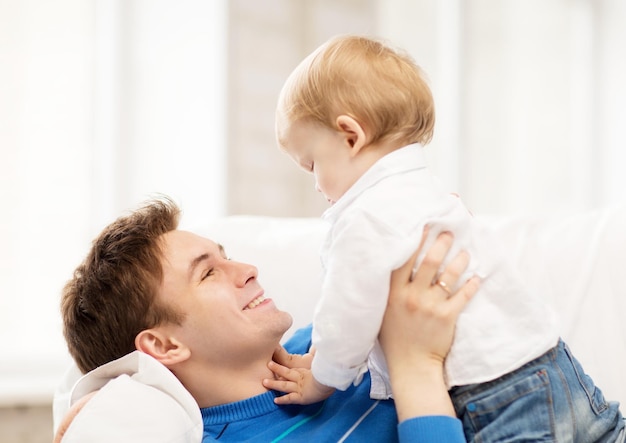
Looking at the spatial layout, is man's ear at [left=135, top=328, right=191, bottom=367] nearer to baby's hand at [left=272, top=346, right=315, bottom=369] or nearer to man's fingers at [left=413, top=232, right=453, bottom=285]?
baby's hand at [left=272, top=346, right=315, bottom=369]

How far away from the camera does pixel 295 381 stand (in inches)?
52.7

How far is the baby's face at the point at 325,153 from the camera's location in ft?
3.81

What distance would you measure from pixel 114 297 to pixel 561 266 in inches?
37.5

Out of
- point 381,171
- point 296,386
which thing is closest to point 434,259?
point 381,171

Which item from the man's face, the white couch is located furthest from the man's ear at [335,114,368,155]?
the white couch

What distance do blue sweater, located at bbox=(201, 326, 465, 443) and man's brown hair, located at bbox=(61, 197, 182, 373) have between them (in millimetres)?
198

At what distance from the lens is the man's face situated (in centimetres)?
136

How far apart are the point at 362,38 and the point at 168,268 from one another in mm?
546

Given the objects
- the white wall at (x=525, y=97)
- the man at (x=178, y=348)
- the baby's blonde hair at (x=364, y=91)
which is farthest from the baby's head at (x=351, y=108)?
the white wall at (x=525, y=97)

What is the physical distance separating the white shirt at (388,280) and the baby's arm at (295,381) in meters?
0.11

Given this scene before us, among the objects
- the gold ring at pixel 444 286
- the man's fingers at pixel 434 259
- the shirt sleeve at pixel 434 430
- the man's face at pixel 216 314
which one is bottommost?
the shirt sleeve at pixel 434 430

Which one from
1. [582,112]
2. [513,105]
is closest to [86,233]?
[513,105]

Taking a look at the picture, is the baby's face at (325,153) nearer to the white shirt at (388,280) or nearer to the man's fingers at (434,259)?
the white shirt at (388,280)

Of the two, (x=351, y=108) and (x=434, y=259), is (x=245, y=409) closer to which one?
(x=434, y=259)
